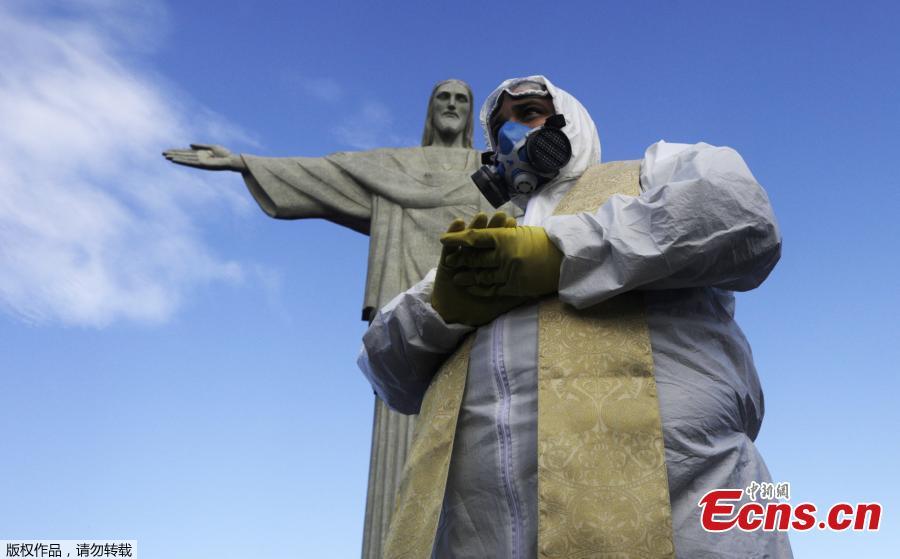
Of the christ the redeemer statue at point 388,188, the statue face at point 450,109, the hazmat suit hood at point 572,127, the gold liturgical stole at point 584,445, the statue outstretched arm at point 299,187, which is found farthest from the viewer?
the statue face at point 450,109

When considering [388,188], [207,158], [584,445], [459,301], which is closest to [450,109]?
[388,188]

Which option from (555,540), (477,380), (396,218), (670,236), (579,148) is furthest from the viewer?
(396,218)

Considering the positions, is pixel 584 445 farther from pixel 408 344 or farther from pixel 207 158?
pixel 207 158

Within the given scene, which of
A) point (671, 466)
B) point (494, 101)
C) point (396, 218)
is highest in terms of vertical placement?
point (396, 218)

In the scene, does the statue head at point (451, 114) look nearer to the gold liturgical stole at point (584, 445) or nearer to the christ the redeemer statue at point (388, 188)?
the christ the redeemer statue at point (388, 188)

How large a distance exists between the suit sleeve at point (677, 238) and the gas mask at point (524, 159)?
35 cm

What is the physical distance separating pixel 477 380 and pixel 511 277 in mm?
260

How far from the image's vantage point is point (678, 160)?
238 cm

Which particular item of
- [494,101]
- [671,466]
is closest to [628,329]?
[671,466]

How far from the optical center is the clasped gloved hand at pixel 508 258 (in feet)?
7.15

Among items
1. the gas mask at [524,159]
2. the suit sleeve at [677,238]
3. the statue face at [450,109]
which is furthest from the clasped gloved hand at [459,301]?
the statue face at [450,109]

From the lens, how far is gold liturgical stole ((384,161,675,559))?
198 cm

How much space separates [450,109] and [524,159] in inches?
148

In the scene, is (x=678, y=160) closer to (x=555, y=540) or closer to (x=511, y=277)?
(x=511, y=277)
